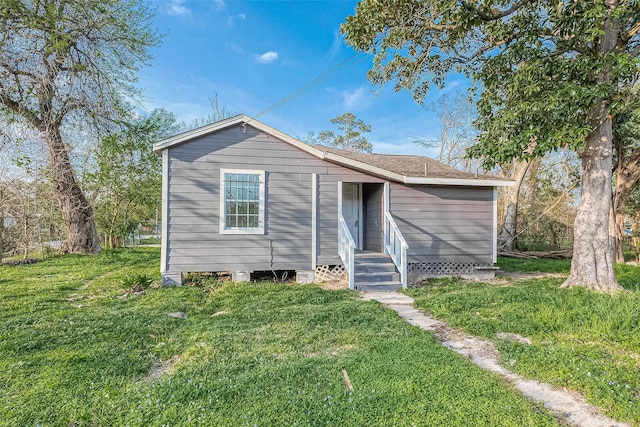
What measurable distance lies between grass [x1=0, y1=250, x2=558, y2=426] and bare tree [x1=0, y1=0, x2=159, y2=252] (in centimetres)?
430

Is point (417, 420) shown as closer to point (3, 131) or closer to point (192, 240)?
point (192, 240)

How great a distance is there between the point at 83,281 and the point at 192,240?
9.81 feet

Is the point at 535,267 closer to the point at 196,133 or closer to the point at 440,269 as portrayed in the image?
the point at 440,269

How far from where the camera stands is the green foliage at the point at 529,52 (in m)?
5.21

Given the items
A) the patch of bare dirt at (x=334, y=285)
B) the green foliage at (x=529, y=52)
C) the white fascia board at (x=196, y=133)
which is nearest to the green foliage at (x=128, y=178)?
the white fascia board at (x=196, y=133)

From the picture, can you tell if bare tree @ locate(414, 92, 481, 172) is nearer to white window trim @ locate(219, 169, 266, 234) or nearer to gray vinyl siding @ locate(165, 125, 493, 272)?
gray vinyl siding @ locate(165, 125, 493, 272)

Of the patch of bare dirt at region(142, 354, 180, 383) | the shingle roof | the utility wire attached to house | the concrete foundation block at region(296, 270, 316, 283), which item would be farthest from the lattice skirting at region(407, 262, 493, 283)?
the patch of bare dirt at region(142, 354, 180, 383)

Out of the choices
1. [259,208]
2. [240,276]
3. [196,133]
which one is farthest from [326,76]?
[240,276]

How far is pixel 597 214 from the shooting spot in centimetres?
593

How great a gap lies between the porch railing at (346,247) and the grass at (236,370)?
1486mm

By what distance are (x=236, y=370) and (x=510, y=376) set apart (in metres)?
2.48

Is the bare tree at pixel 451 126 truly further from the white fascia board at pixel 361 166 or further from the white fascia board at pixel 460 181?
the white fascia board at pixel 361 166

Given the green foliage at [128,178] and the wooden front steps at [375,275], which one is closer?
the wooden front steps at [375,275]

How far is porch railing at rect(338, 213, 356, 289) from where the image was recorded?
6.66 meters
